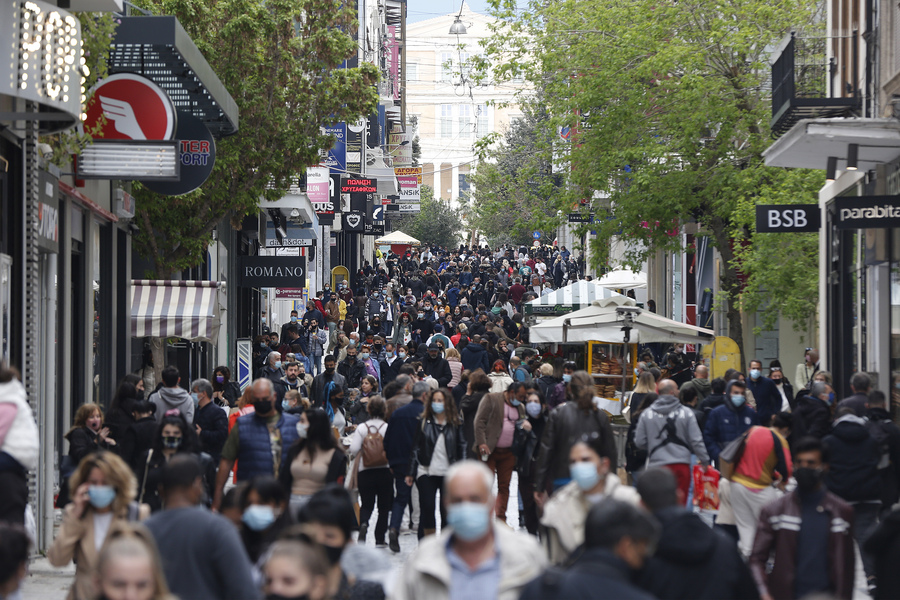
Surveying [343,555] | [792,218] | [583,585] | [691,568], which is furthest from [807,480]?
[792,218]

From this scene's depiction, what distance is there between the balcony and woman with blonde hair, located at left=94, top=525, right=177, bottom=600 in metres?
13.2

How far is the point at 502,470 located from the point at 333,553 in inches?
289

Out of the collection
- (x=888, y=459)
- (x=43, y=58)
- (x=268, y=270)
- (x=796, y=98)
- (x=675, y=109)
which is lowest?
(x=888, y=459)

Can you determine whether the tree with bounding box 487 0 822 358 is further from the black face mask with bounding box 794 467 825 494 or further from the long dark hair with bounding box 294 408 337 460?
the black face mask with bounding box 794 467 825 494

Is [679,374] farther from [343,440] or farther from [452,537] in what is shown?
[452,537]

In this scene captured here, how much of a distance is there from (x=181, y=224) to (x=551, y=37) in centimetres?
930

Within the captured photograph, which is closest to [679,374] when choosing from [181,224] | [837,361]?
[837,361]

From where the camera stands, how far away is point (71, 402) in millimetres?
14492

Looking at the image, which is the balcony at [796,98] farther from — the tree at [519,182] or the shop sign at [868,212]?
the tree at [519,182]

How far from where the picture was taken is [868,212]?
13.5 m

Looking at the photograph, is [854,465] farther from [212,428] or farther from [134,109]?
[134,109]

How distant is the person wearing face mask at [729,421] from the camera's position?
12.2m

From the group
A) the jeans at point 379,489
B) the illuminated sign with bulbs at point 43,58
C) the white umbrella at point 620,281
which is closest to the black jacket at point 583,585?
the illuminated sign with bulbs at point 43,58

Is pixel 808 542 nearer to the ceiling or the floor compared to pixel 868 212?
nearer to the floor
